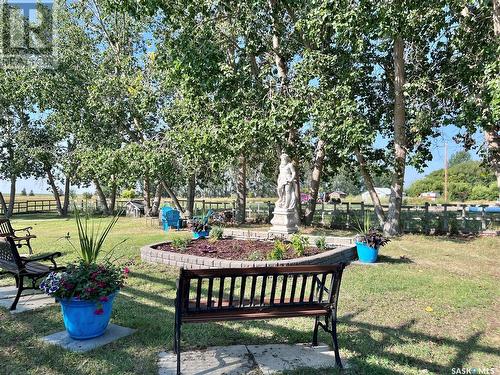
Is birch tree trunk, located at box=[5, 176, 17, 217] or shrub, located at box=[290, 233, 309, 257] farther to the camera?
birch tree trunk, located at box=[5, 176, 17, 217]

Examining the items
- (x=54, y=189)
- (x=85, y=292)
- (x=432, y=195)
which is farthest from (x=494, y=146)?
(x=432, y=195)

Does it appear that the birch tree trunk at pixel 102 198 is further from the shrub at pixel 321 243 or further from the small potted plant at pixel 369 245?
the small potted plant at pixel 369 245

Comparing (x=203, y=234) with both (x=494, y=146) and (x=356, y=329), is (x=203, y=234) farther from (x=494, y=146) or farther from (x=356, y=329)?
(x=494, y=146)

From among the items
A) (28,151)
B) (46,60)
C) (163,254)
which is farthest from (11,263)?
(28,151)

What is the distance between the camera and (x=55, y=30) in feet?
74.3

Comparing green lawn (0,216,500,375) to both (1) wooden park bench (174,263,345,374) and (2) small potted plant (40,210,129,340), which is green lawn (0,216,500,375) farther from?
(1) wooden park bench (174,263,345,374)

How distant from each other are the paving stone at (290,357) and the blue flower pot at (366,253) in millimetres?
4810

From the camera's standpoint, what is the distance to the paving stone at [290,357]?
11.7 feet

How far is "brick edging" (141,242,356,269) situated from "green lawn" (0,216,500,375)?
40 centimetres

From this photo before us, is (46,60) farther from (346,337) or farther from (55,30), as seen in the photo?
(346,337)

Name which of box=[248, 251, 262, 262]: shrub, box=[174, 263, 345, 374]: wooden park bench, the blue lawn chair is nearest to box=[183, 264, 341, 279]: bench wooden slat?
box=[174, 263, 345, 374]: wooden park bench

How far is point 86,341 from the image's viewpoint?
4.03 metres

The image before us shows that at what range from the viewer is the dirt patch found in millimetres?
7791

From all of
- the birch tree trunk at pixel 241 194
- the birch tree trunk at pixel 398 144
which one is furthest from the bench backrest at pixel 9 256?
the birch tree trunk at pixel 241 194
